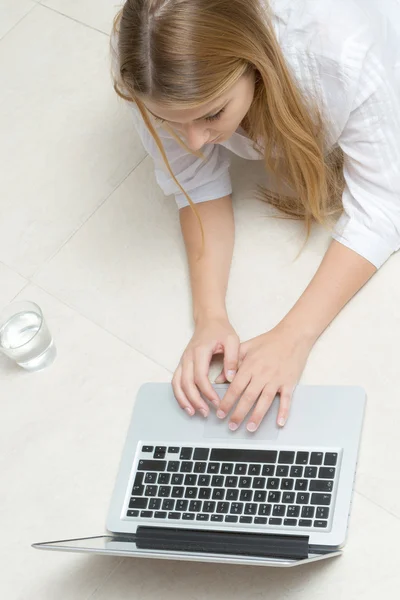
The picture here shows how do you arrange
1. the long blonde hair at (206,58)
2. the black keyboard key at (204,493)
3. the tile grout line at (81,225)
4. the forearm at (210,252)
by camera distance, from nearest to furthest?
the long blonde hair at (206,58) < the black keyboard key at (204,493) < the forearm at (210,252) < the tile grout line at (81,225)

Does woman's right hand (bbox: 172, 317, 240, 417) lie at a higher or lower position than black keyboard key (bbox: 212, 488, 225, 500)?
higher

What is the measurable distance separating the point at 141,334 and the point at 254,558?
43cm

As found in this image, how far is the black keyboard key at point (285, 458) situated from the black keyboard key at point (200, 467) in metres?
0.10

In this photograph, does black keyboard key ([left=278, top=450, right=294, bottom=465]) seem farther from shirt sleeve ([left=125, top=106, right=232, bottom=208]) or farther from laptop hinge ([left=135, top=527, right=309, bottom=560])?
shirt sleeve ([left=125, top=106, right=232, bottom=208])

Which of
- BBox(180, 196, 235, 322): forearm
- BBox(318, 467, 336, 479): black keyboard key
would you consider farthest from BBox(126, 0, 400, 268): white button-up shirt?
BBox(318, 467, 336, 479): black keyboard key

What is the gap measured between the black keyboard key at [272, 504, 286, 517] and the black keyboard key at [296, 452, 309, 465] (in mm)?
57

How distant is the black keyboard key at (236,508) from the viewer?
1.06 metres

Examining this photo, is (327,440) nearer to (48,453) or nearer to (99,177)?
(48,453)

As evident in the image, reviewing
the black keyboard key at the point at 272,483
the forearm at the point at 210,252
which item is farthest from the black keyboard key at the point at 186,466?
the forearm at the point at 210,252

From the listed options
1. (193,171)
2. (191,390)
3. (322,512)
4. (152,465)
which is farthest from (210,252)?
(322,512)

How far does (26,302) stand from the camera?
134 centimetres

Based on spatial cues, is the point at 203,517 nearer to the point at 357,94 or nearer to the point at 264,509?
the point at 264,509

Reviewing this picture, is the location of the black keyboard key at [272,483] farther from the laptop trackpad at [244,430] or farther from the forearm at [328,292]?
the forearm at [328,292]

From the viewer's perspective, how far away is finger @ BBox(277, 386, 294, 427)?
1103mm
